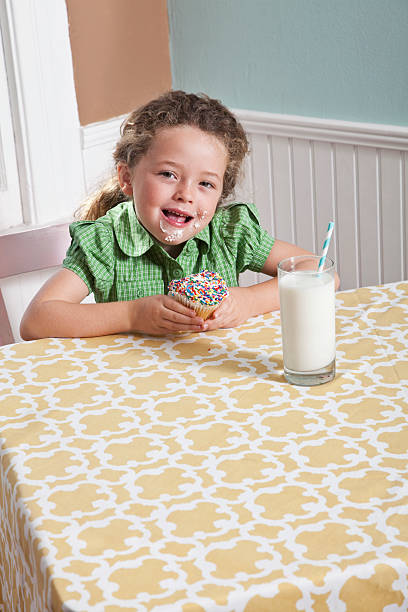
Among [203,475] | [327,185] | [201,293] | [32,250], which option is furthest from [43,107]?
[203,475]

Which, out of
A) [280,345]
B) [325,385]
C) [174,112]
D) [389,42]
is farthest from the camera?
[389,42]

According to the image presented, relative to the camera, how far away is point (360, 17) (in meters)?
2.13

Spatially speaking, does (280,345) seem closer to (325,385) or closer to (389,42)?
(325,385)

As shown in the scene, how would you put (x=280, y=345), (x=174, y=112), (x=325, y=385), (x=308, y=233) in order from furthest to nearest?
(x=308, y=233)
(x=174, y=112)
(x=280, y=345)
(x=325, y=385)

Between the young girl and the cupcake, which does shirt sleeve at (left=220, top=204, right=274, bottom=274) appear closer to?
the young girl

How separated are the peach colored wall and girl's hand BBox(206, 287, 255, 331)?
1.37 meters

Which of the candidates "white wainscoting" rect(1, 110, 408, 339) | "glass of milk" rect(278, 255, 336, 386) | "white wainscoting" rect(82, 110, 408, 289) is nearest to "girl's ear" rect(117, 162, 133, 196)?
"glass of milk" rect(278, 255, 336, 386)

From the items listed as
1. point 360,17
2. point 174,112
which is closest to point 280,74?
point 360,17

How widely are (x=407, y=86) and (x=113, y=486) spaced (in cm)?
165

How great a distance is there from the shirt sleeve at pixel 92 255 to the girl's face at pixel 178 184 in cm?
9

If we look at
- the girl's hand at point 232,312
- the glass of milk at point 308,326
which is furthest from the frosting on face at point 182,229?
the glass of milk at point 308,326

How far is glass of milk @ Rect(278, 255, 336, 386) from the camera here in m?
0.99

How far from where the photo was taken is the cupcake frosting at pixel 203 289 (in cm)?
114

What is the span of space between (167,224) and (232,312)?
0.30 meters
